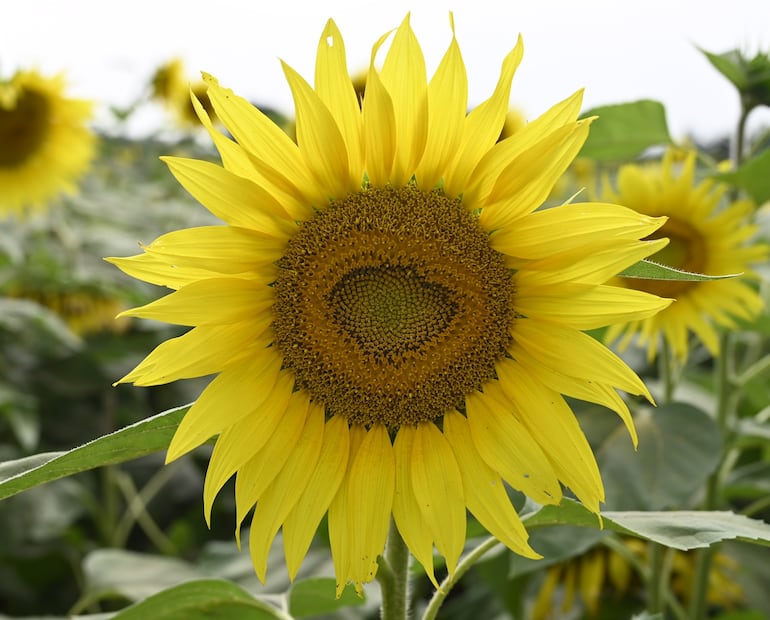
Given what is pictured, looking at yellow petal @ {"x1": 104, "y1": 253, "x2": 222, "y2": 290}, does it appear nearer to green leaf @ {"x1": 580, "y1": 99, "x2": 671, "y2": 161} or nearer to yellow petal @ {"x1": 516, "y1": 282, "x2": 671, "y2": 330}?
yellow petal @ {"x1": 516, "y1": 282, "x2": 671, "y2": 330}

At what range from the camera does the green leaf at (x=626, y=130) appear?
142 cm

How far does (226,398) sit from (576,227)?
0.36m

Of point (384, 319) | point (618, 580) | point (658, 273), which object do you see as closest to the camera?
point (658, 273)

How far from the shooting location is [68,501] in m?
2.24

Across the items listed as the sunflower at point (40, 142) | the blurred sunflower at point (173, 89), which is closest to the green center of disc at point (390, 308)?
the sunflower at point (40, 142)

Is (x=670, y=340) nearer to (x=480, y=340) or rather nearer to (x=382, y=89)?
(x=480, y=340)

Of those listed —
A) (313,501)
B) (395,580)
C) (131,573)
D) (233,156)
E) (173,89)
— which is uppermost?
(173,89)

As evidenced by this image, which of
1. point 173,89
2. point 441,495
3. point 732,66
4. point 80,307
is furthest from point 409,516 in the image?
point 173,89

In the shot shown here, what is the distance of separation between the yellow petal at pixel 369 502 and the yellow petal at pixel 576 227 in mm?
240

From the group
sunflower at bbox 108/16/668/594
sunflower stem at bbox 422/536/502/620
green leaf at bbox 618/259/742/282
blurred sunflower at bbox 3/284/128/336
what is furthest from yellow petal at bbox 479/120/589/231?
blurred sunflower at bbox 3/284/128/336

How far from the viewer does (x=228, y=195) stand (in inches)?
33.5

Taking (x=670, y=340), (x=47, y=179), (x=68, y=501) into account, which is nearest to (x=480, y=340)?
(x=670, y=340)

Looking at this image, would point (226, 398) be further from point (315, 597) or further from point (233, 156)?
point (315, 597)

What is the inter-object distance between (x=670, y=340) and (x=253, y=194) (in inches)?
35.0
